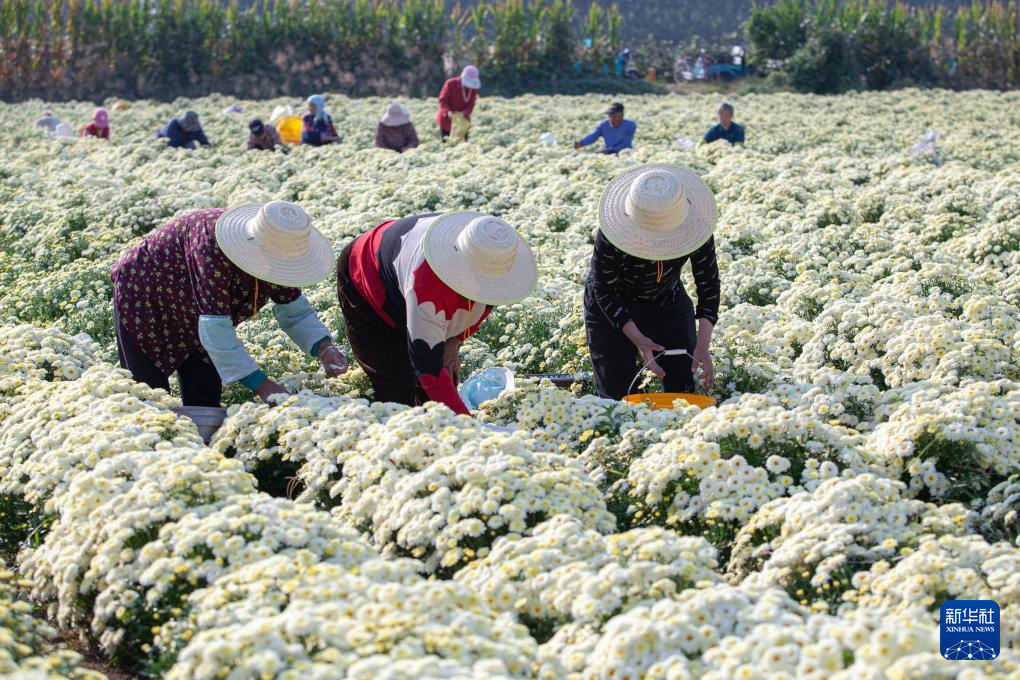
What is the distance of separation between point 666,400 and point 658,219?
3.33ft

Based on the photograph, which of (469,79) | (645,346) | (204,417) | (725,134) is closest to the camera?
(204,417)

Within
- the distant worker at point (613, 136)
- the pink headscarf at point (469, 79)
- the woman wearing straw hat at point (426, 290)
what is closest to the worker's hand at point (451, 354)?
the woman wearing straw hat at point (426, 290)

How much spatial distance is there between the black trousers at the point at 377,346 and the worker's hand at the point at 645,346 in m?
1.24

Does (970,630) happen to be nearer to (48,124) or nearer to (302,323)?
(302,323)

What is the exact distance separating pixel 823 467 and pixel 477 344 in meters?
3.84

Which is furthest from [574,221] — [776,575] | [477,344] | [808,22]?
[808,22]

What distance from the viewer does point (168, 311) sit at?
6488 mm

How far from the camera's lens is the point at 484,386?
23.6 ft

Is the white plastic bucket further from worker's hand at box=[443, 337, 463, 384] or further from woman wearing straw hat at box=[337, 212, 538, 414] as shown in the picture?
worker's hand at box=[443, 337, 463, 384]

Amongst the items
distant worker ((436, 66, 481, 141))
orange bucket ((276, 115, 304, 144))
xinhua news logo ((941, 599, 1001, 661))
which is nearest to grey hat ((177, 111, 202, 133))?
orange bucket ((276, 115, 304, 144))

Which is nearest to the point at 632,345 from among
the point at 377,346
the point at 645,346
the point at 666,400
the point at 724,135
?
the point at 645,346

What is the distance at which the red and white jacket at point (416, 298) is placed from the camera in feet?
19.2

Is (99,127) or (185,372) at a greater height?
(99,127)

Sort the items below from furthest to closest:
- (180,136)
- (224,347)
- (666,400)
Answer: (180,136) → (666,400) → (224,347)
